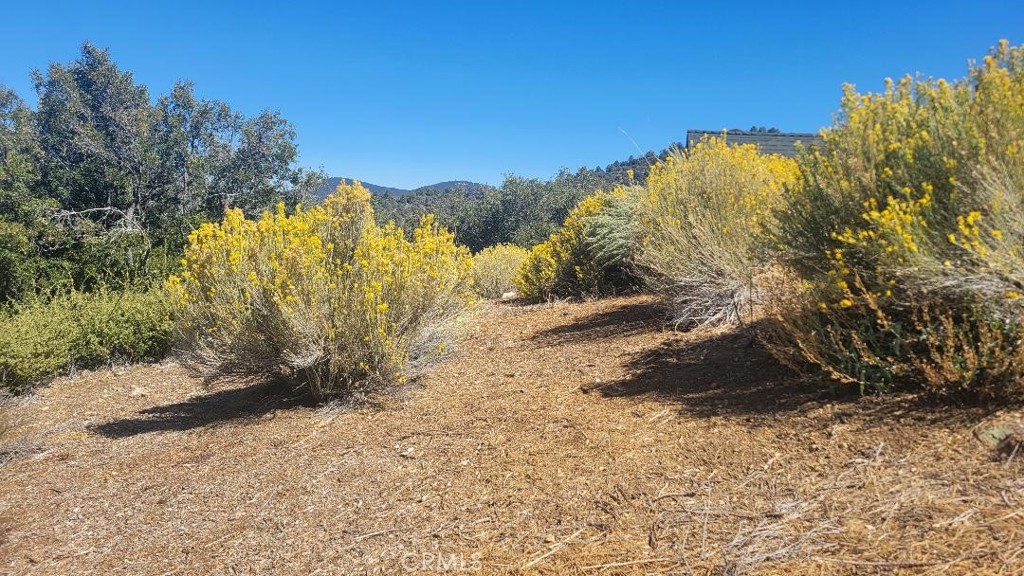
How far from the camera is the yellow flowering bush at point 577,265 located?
30.0ft

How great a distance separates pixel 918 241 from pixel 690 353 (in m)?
2.47

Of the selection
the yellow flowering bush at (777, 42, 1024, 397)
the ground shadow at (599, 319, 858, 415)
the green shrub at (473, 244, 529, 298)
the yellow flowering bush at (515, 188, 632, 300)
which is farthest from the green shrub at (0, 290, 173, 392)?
the yellow flowering bush at (777, 42, 1024, 397)

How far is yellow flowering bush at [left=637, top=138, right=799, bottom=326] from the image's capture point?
Result: 589cm

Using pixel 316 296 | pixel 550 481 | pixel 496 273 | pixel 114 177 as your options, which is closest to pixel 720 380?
pixel 550 481

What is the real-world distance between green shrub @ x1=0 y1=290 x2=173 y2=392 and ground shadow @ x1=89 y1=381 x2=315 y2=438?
235 centimetres

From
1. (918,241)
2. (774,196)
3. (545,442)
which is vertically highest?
(774,196)

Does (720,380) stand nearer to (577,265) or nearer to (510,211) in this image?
(577,265)

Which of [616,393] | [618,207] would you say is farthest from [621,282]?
[616,393]

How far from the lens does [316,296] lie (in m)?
4.64

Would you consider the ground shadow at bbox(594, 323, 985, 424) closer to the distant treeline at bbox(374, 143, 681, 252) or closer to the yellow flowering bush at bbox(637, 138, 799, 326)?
the yellow flowering bush at bbox(637, 138, 799, 326)

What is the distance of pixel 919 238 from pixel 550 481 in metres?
2.18

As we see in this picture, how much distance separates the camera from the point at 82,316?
8680 mm

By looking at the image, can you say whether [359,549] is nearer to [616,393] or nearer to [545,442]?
[545,442]

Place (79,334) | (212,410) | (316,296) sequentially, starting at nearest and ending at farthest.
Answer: (316,296) < (212,410) < (79,334)
